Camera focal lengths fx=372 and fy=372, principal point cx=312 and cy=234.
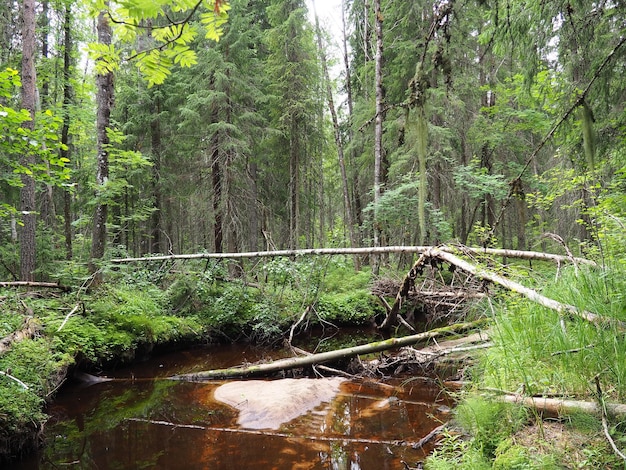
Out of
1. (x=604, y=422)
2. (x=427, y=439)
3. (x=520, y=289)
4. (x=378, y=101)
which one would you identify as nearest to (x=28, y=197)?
(x=378, y=101)

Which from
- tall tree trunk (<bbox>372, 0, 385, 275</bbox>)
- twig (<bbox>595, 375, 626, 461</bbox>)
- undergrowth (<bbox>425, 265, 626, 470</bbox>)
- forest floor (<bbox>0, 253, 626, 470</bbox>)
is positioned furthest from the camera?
tall tree trunk (<bbox>372, 0, 385, 275</bbox>)

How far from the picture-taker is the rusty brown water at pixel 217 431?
12.3 ft

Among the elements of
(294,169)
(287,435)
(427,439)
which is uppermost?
(294,169)

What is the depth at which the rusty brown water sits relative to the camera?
3.73 meters

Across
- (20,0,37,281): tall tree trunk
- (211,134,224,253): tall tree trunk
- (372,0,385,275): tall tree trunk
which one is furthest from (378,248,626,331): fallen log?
(20,0,37,281): tall tree trunk

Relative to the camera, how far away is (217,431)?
4.40 meters

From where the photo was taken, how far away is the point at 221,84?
11.8 meters

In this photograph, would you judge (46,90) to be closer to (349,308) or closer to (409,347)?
(349,308)

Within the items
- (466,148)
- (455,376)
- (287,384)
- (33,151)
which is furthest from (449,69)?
(466,148)

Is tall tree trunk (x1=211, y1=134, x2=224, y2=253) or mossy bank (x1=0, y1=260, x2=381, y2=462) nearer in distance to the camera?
mossy bank (x1=0, y1=260, x2=381, y2=462)

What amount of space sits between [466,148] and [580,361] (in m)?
13.4

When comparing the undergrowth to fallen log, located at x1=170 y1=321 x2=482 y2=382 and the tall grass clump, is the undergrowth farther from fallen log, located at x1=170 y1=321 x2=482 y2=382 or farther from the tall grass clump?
fallen log, located at x1=170 y1=321 x2=482 y2=382

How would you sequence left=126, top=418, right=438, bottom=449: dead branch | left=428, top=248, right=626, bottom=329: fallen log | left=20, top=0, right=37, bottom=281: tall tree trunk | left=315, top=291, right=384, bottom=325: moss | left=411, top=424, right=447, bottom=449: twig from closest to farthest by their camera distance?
left=428, top=248, right=626, bottom=329: fallen log
left=411, top=424, right=447, bottom=449: twig
left=126, top=418, right=438, bottom=449: dead branch
left=20, top=0, right=37, bottom=281: tall tree trunk
left=315, top=291, right=384, bottom=325: moss

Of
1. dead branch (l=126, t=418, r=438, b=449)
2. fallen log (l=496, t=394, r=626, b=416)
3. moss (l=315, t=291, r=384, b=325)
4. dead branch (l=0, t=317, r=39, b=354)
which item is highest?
dead branch (l=0, t=317, r=39, b=354)
